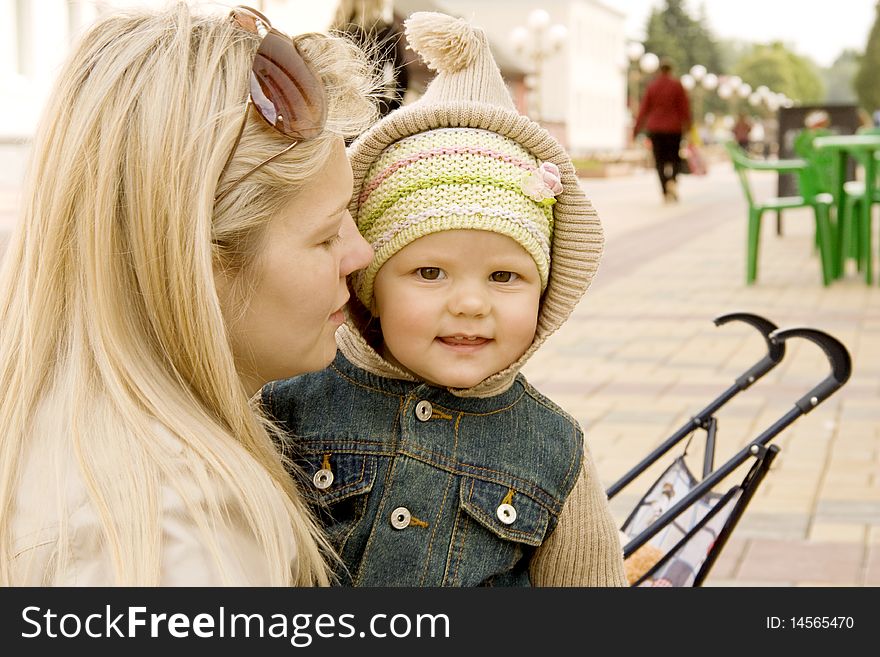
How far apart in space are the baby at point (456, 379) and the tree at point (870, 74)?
231 ft

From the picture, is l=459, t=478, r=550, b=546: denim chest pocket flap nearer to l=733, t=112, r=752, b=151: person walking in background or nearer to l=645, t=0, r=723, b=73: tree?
l=733, t=112, r=752, b=151: person walking in background

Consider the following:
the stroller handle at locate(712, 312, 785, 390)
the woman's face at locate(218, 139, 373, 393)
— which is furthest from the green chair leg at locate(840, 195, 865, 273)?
the woman's face at locate(218, 139, 373, 393)

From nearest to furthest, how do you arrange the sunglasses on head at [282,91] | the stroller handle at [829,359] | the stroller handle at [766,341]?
the sunglasses on head at [282,91] → the stroller handle at [829,359] → the stroller handle at [766,341]

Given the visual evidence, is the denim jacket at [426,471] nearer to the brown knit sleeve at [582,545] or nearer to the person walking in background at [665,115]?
the brown knit sleeve at [582,545]

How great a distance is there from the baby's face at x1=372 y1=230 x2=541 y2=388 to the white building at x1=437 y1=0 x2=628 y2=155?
57.3m

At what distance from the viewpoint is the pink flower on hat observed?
1998 mm

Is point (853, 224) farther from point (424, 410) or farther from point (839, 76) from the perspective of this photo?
point (839, 76)

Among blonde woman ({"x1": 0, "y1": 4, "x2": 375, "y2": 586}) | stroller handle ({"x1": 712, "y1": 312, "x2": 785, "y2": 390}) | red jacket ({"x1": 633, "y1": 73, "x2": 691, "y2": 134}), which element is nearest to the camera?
blonde woman ({"x1": 0, "y1": 4, "x2": 375, "y2": 586})

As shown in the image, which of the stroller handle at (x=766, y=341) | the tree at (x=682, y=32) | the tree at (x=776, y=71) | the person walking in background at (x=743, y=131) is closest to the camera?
the stroller handle at (x=766, y=341)

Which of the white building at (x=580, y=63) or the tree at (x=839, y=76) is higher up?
the white building at (x=580, y=63)

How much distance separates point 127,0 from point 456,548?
2.96 ft

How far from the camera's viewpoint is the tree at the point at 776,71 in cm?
11262

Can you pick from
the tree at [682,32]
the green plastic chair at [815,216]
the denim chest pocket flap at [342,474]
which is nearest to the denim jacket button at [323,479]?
the denim chest pocket flap at [342,474]
